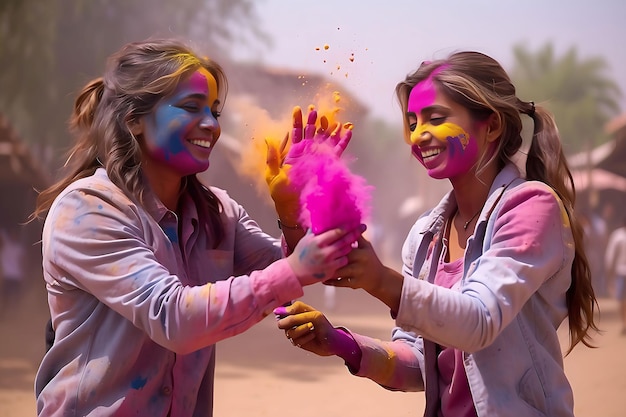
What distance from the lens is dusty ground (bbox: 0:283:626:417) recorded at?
5957mm

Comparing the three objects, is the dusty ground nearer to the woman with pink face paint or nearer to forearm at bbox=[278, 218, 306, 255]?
the woman with pink face paint

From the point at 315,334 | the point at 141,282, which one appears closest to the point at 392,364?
the point at 315,334

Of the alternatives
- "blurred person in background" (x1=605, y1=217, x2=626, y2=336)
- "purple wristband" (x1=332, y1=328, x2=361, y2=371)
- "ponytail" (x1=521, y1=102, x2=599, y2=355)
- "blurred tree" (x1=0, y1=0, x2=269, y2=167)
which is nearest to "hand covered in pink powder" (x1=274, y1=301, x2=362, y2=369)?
"purple wristband" (x1=332, y1=328, x2=361, y2=371)

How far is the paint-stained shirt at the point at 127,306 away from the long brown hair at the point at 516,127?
2.67 ft

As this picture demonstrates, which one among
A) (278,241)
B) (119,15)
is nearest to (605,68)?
(119,15)

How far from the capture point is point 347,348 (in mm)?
2195

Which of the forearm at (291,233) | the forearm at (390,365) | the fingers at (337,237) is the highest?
the fingers at (337,237)

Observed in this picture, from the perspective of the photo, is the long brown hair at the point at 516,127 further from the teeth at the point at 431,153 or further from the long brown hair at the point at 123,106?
the long brown hair at the point at 123,106

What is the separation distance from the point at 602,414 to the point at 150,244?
5063 mm

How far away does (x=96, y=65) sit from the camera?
879cm

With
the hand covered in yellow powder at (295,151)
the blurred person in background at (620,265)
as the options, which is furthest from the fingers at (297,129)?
the blurred person in background at (620,265)

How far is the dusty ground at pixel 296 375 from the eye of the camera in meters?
5.96

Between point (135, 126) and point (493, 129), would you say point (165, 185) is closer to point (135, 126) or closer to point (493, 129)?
point (135, 126)

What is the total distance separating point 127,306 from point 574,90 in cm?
955
